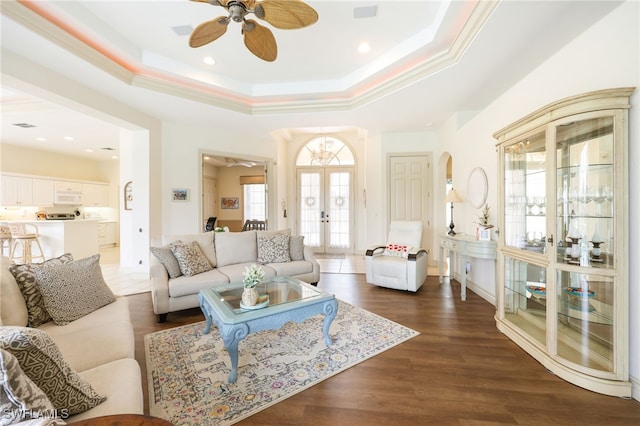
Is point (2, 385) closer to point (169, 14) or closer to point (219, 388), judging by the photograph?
point (219, 388)

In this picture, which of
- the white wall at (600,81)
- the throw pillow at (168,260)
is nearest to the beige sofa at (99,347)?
the throw pillow at (168,260)

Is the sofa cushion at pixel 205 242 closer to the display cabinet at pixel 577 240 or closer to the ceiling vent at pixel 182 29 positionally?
the ceiling vent at pixel 182 29

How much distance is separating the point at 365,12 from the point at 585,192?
255 cm

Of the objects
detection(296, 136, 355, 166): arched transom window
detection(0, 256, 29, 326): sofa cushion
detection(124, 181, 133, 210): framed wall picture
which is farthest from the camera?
detection(296, 136, 355, 166): arched transom window

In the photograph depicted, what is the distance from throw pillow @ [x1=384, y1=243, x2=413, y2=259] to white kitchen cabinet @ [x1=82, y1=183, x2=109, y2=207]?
361 inches

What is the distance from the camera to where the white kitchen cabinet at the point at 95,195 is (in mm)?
8281

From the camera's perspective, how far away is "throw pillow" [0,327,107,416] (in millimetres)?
938

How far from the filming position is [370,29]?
3004mm

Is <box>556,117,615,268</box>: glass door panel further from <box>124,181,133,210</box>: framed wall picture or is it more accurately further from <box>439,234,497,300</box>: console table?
<box>124,181,133,210</box>: framed wall picture

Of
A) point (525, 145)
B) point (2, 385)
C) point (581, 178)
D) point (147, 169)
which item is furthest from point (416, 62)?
point (147, 169)

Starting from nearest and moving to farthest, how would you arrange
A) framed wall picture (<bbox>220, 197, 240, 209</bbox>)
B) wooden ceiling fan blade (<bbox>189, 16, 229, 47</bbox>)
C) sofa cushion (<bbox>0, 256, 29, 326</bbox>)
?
sofa cushion (<bbox>0, 256, 29, 326</bbox>) < wooden ceiling fan blade (<bbox>189, 16, 229, 47</bbox>) < framed wall picture (<bbox>220, 197, 240, 209</bbox>)

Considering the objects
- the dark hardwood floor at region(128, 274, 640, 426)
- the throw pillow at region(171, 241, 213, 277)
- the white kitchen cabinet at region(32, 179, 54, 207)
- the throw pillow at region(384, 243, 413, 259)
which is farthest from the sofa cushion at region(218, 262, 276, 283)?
the white kitchen cabinet at region(32, 179, 54, 207)

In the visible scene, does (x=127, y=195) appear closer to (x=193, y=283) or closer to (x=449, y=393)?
(x=193, y=283)

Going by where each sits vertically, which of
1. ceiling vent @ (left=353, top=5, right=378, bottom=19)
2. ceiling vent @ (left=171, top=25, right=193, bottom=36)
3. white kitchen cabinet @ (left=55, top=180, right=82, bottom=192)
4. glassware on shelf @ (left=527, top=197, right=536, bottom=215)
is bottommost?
glassware on shelf @ (left=527, top=197, right=536, bottom=215)
